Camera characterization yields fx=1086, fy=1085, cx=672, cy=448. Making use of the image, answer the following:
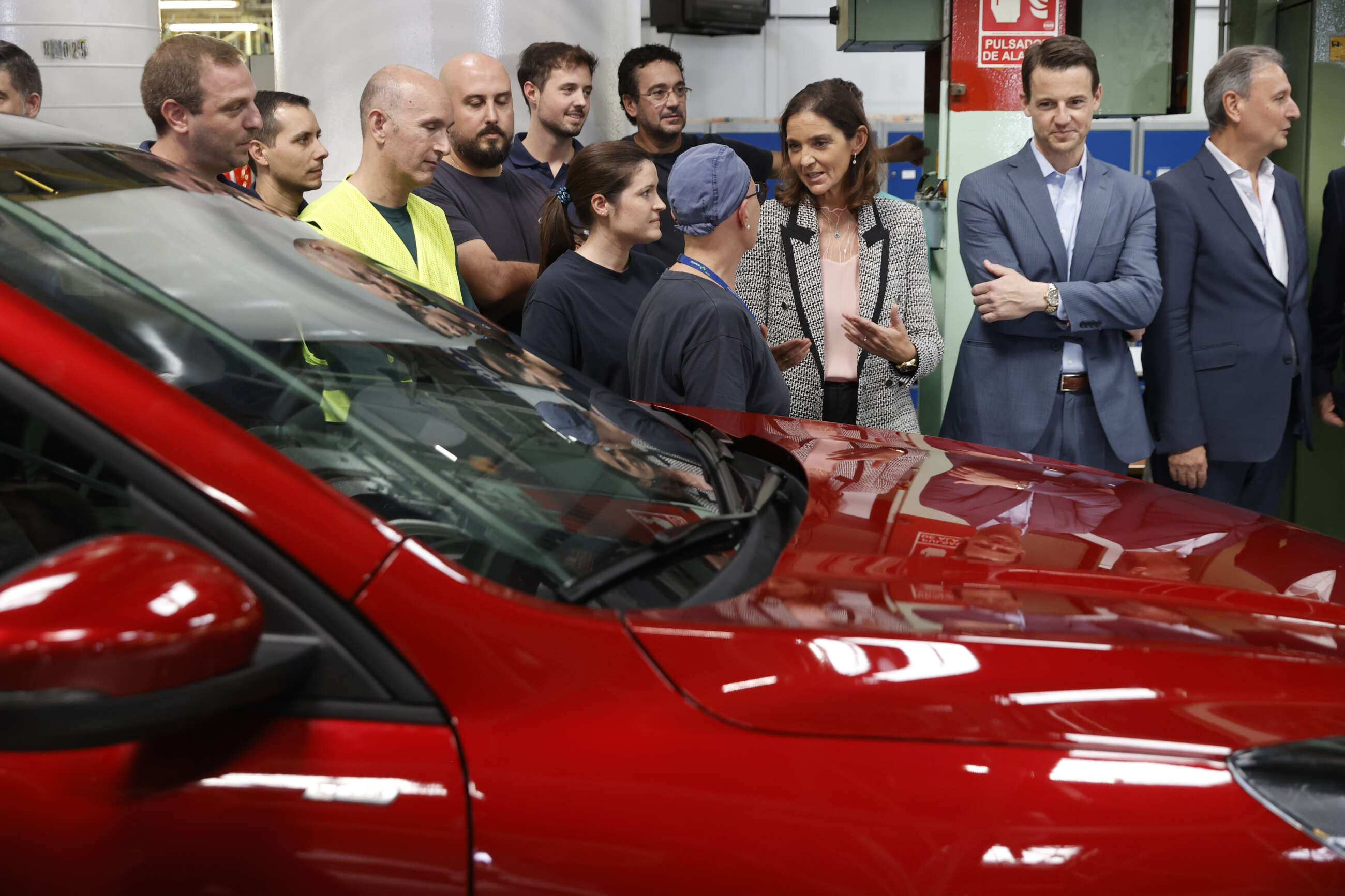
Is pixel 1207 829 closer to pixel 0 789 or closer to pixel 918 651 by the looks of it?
pixel 918 651

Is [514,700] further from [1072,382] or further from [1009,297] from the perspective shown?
[1072,382]

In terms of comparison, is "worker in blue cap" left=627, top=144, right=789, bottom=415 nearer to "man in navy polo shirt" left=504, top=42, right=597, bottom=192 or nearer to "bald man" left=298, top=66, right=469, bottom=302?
"bald man" left=298, top=66, right=469, bottom=302

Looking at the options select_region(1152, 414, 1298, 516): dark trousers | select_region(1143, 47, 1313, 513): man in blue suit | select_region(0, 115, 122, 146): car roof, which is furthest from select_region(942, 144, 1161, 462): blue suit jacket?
select_region(0, 115, 122, 146): car roof

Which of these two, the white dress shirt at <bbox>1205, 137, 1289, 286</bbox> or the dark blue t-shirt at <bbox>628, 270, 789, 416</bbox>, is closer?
the dark blue t-shirt at <bbox>628, 270, 789, 416</bbox>

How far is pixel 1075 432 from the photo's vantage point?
2941 millimetres

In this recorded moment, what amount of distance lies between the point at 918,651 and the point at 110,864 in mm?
665

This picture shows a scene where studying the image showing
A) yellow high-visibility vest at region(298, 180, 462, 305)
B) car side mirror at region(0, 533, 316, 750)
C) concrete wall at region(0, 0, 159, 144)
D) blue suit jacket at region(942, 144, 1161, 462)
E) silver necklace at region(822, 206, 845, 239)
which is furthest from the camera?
concrete wall at region(0, 0, 159, 144)

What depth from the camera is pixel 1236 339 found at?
325 cm

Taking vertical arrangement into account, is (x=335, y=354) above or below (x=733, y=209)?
below

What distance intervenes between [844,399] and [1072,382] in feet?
2.01

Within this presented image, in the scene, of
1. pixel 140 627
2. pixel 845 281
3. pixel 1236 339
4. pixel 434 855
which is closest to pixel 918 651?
pixel 434 855

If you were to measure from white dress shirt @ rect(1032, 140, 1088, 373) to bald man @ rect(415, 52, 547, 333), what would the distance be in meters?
1.54

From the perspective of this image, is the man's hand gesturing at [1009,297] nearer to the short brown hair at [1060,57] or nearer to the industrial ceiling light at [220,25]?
the short brown hair at [1060,57]

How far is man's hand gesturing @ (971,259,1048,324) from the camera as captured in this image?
2.81m
